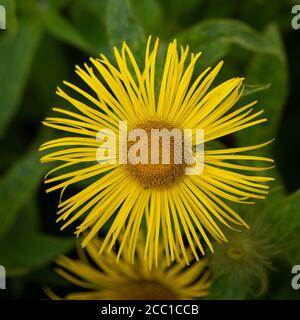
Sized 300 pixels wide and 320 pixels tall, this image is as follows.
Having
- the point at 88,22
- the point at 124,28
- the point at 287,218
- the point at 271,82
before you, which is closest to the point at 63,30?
the point at 88,22

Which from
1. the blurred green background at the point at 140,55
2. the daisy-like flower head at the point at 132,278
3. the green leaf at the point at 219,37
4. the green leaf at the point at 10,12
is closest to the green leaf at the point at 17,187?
the blurred green background at the point at 140,55

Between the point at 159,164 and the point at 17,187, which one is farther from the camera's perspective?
the point at 17,187

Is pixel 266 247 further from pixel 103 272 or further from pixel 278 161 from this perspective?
pixel 278 161

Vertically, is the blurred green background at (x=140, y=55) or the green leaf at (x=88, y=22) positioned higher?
the green leaf at (x=88, y=22)

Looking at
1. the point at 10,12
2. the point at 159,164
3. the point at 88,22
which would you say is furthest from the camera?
the point at 88,22

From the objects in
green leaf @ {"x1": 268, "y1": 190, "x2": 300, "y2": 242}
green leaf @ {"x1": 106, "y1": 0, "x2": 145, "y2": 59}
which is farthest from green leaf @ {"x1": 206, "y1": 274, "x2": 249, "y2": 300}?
green leaf @ {"x1": 106, "y1": 0, "x2": 145, "y2": 59}

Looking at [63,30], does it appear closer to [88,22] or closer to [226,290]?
[88,22]

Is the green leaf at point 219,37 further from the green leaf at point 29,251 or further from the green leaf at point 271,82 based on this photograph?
the green leaf at point 29,251
